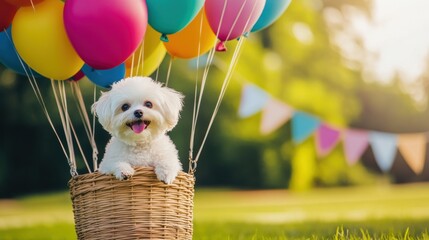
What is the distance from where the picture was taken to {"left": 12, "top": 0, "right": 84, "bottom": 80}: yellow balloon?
11.5 ft

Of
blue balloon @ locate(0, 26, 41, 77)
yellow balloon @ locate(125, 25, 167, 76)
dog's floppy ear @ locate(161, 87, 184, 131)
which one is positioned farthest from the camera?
yellow balloon @ locate(125, 25, 167, 76)

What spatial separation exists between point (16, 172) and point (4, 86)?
190 cm

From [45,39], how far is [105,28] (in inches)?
15.4

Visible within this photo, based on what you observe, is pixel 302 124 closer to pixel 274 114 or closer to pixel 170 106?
pixel 274 114

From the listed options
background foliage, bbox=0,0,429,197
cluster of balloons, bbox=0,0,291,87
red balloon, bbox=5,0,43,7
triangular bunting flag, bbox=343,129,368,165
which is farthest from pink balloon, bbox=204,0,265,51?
background foliage, bbox=0,0,429,197

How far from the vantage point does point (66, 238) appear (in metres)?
6.05

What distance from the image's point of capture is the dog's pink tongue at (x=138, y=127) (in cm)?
301

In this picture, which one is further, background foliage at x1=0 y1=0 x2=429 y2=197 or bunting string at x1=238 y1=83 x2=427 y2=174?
background foliage at x1=0 y1=0 x2=429 y2=197

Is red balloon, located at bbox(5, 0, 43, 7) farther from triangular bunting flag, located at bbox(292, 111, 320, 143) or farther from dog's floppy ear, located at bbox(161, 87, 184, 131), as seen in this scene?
triangular bunting flag, located at bbox(292, 111, 320, 143)

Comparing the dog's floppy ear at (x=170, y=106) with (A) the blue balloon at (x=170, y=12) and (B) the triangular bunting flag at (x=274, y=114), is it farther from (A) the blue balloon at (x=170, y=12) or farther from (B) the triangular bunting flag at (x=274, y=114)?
(B) the triangular bunting flag at (x=274, y=114)

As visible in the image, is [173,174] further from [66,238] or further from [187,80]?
[187,80]

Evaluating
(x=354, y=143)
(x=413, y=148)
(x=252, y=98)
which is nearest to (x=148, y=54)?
(x=252, y=98)

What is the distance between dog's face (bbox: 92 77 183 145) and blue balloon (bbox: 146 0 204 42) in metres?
0.44

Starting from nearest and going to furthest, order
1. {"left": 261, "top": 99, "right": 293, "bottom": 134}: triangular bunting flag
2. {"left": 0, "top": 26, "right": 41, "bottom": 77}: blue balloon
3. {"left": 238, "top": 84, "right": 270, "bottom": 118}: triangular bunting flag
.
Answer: {"left": 0, "top": 26, "right": 41, "bottom": 77}: blue balloon, {"left": 238, "top": 84, "right": 270, "bottom": 118}: triangular bunting flag, {"left": 261, "top": 99, "right": 293, "bottom": 134}: triangular bunting flag
